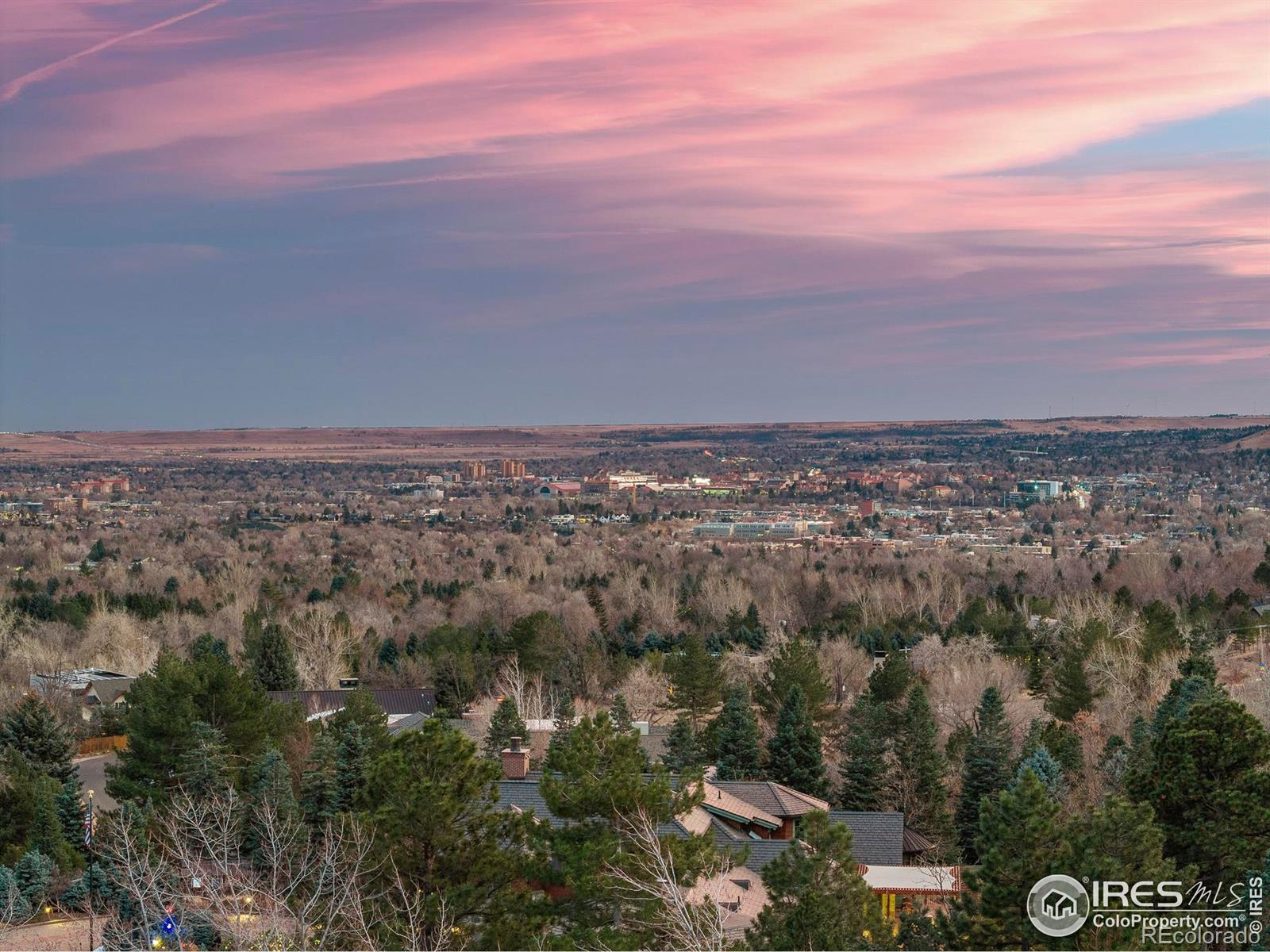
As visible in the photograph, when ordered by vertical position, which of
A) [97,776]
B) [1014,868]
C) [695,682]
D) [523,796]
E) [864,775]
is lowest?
[97,776]

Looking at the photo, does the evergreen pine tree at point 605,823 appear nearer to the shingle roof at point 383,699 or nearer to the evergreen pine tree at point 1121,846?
the evergreen pine tree at point 1121,846

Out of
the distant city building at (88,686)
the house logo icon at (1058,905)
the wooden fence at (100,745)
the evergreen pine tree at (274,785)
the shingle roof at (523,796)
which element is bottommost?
the wooden fence at (100,745)

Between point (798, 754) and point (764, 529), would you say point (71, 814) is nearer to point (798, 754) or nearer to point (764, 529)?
point (798, 754)

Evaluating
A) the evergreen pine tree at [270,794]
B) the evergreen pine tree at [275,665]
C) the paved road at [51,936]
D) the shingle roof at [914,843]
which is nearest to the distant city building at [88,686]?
the evergreen pine tree at [275,665]

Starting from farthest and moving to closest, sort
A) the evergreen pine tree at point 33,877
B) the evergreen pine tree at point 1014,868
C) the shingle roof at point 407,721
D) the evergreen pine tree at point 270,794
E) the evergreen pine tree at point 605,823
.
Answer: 1. the shingle roof at point 407,721
2. the evergreen pine tree at point 270,794
3. the evergreen pine tree at point 33,877
4. the evergreen pine tree at point 605,823
5. the evergreen pine tree at point 1014,868

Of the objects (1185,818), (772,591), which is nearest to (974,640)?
(772,591)

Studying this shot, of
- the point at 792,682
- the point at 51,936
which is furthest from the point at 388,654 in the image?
the point at 51,936

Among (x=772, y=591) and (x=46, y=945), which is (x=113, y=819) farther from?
(x=772, y=591)
